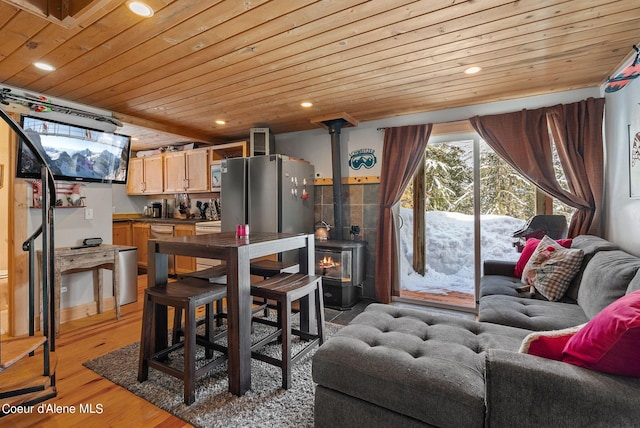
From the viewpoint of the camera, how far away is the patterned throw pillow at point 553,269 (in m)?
2.25

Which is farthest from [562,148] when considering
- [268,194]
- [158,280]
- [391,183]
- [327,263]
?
[158,280]

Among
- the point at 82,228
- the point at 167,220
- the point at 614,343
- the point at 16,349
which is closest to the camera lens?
the point at 614,343

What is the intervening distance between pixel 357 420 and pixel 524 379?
0.73 m

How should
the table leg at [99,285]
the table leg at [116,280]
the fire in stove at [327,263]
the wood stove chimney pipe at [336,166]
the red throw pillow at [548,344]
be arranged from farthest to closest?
1. the wood stove chimney pipe at [336,166]
2. the fire in stove at [327,263]
3. the table leg at [99,285]
4. the table leg at [116,280]
5. the red throw pillow at [548,344]

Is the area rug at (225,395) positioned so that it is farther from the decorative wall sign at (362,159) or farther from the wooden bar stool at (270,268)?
the decorative wall sign at (362,159)

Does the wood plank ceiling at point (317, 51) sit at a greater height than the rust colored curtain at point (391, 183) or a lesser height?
greater

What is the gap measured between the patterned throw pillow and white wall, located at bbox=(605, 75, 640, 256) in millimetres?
392

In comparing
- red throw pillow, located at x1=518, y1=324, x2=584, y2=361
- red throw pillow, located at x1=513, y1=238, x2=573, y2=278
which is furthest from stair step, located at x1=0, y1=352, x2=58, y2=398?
red throw pillow, located at x1=513, y1=238, x2=573, y2=278

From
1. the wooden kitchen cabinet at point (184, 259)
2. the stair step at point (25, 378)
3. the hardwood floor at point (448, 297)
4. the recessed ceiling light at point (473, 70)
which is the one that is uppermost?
the recessed ceiling light at point (473, 70)

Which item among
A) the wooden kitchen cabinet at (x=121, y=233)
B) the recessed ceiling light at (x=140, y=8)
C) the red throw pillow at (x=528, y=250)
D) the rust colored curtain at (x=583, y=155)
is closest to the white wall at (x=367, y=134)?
the rust colored curtain at (x=583, y=155)

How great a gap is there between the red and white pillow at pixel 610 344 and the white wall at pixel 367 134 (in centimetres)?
272

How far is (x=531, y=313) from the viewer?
2027mm

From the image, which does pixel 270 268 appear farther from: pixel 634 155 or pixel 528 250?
pixel 634 155

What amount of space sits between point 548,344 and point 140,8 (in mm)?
2598
